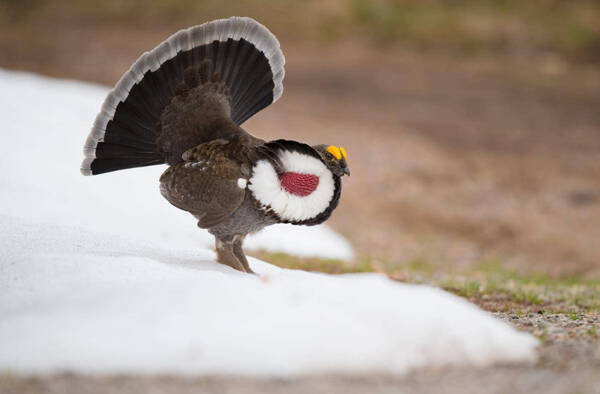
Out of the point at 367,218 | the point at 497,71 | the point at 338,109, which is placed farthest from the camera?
the point at 497,71

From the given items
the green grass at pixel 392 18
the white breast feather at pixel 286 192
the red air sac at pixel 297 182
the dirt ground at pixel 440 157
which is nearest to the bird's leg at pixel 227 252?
the white breast feather at pixel 286 192

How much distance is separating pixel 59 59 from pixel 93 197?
11380mm

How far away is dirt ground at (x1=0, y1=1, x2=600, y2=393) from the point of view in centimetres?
314

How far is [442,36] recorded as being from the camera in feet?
72.1

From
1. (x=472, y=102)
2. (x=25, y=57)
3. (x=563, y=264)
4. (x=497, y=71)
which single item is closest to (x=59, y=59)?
(x=25, y=57)

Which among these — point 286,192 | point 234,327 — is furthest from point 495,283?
point 234,327

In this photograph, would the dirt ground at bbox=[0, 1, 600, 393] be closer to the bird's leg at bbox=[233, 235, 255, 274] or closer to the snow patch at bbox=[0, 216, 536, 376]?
the snow patch at bbox=[0, 216, 536, 376]

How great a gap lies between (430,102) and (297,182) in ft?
42.6

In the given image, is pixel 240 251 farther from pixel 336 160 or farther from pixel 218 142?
pixel 336 160

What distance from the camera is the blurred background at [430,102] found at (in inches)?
409

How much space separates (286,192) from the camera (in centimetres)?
439

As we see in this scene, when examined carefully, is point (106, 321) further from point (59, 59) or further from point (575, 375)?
point (59, 59)

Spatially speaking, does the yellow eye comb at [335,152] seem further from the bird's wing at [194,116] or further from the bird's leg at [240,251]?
the bird's leg at [240,251]

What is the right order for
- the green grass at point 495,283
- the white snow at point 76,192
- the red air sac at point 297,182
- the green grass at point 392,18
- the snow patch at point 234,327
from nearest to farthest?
the snow patch at point 234,327
the red air sac at point 297,182
the green grass at point 495,283
the white snow at point 76,192
the green grass at point 392,18
